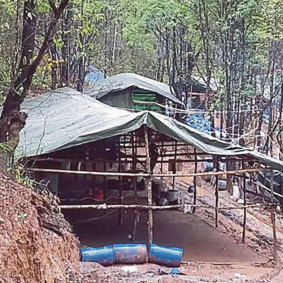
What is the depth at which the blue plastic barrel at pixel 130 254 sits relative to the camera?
7887 millimetres

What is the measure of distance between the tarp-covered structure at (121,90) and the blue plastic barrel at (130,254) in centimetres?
1214

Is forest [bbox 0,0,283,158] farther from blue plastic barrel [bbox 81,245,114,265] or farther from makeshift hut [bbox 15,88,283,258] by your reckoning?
blue plastic barrel [bbox 81,245,114,265]

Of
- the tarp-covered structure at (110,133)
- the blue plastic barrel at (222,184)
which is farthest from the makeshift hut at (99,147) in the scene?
the blue plastic barrel at (222,184)

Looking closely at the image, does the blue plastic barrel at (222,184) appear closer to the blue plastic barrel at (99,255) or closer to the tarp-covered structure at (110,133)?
the tarp-covered structure at (110,133)

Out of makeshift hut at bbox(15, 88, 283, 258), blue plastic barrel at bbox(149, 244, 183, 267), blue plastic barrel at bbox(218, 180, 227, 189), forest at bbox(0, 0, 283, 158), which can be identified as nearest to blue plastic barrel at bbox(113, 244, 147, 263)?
blue plastic barrel at bbox(149, 244, 183, 267)

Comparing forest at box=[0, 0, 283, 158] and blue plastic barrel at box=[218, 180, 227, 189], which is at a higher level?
forest at box=[0, 0, 283, 158]

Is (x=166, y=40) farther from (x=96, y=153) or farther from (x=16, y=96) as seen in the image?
(x=16, y=96)

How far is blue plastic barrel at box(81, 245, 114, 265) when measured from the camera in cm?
759

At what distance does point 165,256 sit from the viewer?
7.93 metres

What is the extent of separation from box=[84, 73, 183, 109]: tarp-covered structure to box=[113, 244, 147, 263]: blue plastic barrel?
39.8ft

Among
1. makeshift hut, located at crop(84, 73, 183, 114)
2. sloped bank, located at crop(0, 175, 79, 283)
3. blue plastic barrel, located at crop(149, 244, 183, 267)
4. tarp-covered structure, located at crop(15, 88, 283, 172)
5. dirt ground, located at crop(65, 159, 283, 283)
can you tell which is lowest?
dirt ground, located at crop(65, 159, 283, 283)

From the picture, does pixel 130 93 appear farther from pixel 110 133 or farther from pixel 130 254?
pixel 130 254

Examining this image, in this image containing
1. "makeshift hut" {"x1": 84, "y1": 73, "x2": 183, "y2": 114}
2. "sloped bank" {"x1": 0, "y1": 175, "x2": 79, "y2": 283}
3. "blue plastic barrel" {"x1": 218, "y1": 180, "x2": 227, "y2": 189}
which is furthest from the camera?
"makeshift hut" {"x1": 84, "y1": 73, "x2": 183, "y2": 114}

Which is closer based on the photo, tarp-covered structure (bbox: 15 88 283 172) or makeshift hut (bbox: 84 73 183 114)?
tarp-covered structure (bbox: 15 88 283 172)
